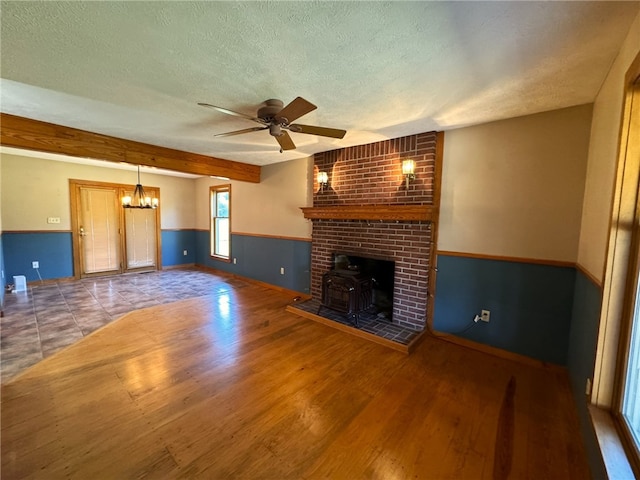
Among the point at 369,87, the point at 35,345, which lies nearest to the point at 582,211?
the point at 369,87

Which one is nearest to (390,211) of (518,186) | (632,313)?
(518,186)

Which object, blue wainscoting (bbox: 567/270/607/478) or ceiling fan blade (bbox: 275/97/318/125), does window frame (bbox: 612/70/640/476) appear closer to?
blue wainscoting (bbox: 567/270/607/478)

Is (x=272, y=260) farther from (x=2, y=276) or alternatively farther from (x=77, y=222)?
(x=2, y=276)

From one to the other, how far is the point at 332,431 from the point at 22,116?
4231 mm

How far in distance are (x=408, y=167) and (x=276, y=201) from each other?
104 inches

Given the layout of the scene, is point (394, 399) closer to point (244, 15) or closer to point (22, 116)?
point (244, 15)

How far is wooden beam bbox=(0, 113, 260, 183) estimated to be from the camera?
106 inches

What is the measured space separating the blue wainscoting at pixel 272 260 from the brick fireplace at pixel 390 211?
655mm

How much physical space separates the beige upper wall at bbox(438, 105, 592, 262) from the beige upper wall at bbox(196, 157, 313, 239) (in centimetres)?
225

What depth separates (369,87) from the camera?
2.00m

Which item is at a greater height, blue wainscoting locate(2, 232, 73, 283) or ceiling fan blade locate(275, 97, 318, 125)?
ceiling fan blade locate(275, 97, 318, 125)

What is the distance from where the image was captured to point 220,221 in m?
6.48

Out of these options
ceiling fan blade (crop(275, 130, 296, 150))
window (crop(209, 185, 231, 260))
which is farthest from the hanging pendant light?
ceiling fan blade (crop(275, 130, 296, 150))

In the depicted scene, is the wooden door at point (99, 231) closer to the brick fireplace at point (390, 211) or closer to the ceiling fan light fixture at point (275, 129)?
the brick fireplace at point (390, 211)
